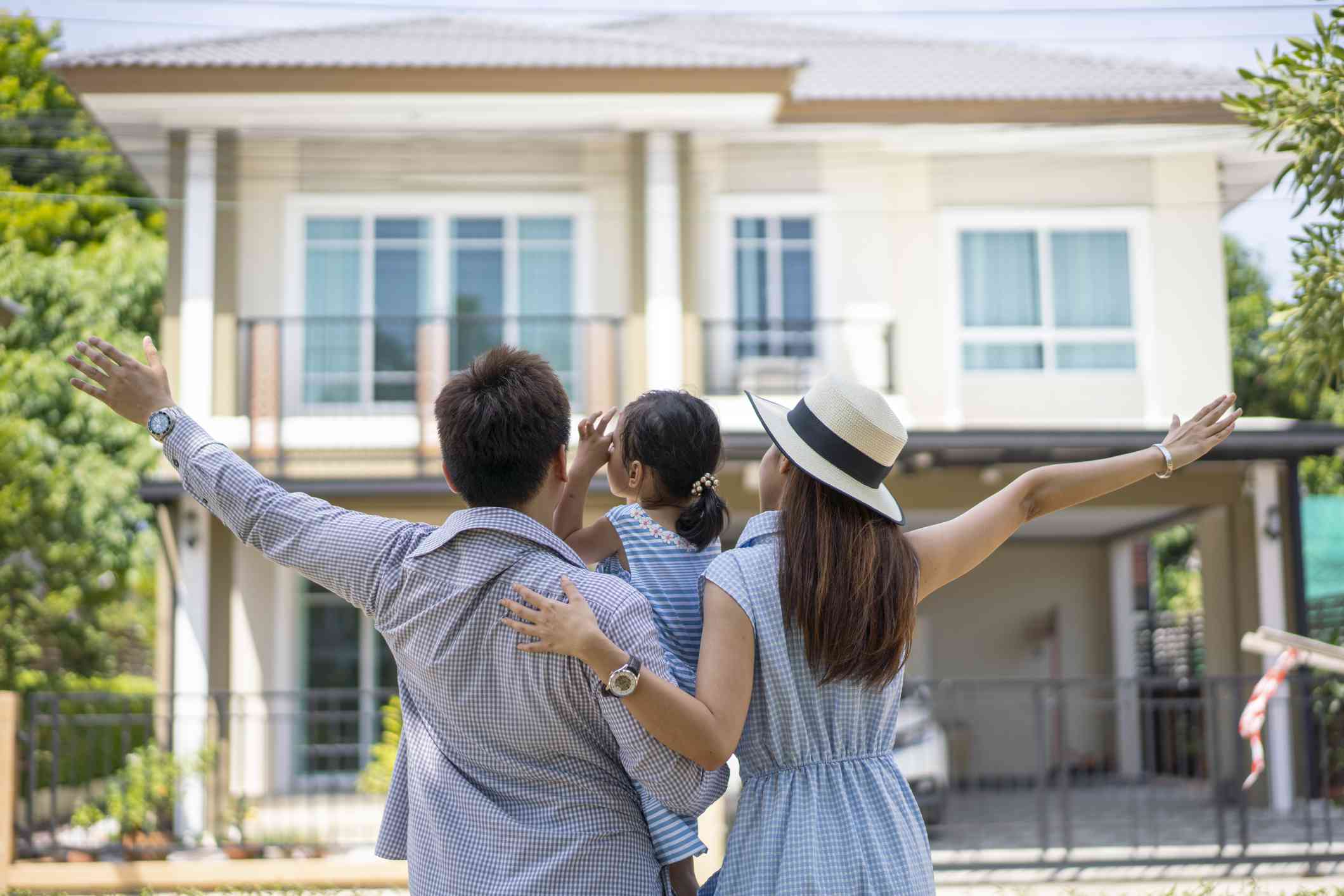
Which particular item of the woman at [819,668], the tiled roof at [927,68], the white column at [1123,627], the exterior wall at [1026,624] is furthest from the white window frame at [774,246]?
the woman at [819,668]

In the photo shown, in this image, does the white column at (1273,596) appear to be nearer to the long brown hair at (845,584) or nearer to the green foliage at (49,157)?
the long brown hair at (845,584)

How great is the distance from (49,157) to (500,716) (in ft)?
64.5

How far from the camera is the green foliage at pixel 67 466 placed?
1341 centimetres

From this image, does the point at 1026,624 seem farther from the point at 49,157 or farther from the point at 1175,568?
the point at 49,157

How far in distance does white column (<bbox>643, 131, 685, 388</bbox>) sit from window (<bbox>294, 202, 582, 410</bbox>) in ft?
2.79

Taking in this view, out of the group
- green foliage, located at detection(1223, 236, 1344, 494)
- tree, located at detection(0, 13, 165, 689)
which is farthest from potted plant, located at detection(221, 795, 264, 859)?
green foliage, located at detection(1223, 236, 1344, 494)

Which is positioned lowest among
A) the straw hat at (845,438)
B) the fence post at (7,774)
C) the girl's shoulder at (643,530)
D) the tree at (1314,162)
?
the fence post at (7,774)

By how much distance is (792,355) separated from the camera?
42.2ft

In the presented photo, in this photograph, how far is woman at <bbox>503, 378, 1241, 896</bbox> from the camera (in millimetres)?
2088

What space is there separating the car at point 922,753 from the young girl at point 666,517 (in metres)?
8.31

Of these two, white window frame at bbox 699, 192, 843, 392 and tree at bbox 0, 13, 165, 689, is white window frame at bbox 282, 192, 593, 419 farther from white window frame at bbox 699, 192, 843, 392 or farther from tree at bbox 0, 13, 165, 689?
tree at bbox 0, 13, 165, 689

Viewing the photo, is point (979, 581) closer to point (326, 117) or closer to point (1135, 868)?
point (1135, 868)

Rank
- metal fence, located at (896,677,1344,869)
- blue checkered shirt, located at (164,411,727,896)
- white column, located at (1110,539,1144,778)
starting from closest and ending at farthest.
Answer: blue checkered shirt, located at (164,411,727,896)
metal fence, located at (896,677,1344,869)
white column, located at (1110,539,1144,778)

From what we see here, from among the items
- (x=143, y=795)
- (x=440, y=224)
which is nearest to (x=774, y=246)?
(x=440, y=224)
